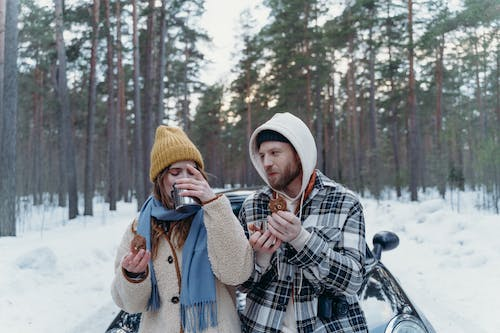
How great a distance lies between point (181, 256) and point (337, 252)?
0.71 meters

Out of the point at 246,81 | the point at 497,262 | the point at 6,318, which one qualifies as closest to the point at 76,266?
the point at 6,318

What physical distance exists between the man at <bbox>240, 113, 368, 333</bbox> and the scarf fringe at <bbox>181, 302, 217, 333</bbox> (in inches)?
7.1

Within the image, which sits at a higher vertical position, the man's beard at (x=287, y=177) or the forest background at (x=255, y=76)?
the forest background at (x=255, y=76)

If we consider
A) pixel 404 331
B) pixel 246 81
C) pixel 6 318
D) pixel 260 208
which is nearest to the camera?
pixel 260 208

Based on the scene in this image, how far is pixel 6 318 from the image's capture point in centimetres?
448

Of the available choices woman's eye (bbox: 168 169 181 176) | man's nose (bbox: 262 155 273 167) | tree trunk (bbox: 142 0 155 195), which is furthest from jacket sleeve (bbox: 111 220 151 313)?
tree trunk (bbox: 142 0 155 195)

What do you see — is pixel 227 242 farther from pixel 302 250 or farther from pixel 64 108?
pixel 64 108

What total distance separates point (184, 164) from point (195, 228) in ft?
0.99

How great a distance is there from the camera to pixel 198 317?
164cm

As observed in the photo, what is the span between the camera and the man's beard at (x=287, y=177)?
175cm

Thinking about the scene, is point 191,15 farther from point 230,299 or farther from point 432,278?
Answer: point 230,299

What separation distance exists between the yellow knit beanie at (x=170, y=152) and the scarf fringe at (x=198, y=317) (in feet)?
2.08

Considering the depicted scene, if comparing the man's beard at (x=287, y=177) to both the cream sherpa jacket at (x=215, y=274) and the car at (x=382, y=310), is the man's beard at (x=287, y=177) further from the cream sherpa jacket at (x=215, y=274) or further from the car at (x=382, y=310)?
the car at (x=382, y=310)

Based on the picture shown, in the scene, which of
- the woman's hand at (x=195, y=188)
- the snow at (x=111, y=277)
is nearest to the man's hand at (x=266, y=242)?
the woman's hand at (x=195, y=188)
